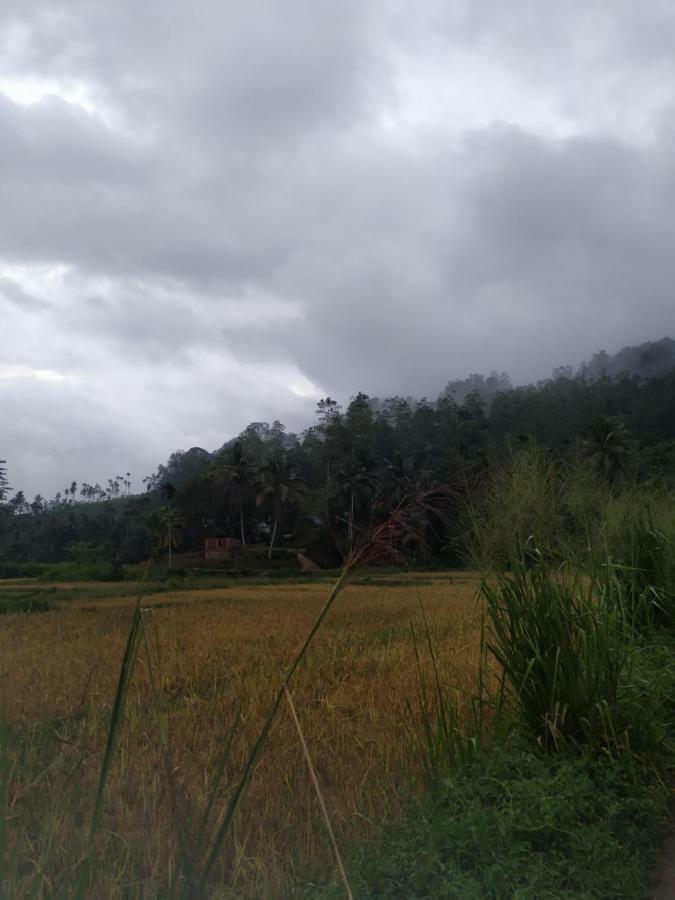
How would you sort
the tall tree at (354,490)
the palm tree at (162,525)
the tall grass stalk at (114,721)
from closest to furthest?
the tall grass stalk at (114,721)
the palm tree at (162,525)
the tall tree at (354,490)

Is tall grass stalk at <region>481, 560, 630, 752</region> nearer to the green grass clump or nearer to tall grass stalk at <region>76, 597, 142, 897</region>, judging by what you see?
the green grass clump

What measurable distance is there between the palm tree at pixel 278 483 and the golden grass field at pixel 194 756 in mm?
29100

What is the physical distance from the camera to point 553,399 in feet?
196

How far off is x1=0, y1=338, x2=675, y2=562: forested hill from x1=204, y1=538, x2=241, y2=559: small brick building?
294 mm

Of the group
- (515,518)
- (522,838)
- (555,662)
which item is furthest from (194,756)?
(515,518)

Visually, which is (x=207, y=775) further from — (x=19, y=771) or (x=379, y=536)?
(x=379, y=536)

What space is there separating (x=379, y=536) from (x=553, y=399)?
199ft

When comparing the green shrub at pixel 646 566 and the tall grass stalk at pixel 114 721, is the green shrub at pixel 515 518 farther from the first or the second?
the tall grass stalk at pixel 114 721

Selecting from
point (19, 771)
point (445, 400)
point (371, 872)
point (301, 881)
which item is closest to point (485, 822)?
point (371, 872)

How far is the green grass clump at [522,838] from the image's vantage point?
2645 millimetres

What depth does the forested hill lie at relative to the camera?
4.45 m

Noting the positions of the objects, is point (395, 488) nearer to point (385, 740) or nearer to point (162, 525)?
point (162, 525)

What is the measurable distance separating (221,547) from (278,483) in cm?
1772

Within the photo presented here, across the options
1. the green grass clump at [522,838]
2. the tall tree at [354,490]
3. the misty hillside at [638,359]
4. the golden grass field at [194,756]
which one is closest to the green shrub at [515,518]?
the golden grass field at [194,756]
